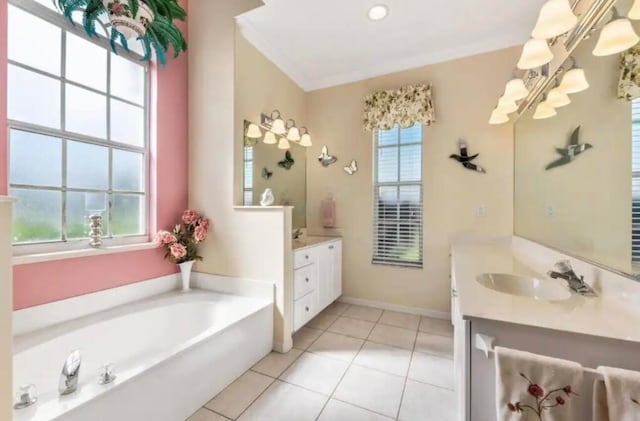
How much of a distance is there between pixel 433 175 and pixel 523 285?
5.04 feet

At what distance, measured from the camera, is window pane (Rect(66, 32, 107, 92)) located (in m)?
1.76

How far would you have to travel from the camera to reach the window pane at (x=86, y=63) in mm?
1761

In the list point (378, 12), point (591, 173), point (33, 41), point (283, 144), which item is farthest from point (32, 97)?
point (591, 173)

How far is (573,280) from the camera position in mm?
1210

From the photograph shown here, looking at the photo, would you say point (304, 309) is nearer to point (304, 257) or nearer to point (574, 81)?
point (304, 257)

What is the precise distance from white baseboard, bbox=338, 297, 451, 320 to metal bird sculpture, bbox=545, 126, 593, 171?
1.78 meters

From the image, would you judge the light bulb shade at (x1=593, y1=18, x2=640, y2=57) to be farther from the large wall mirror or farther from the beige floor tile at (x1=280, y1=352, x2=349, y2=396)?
the beige floor tile at (x1=280, y1=352, x2=349, y2=396)

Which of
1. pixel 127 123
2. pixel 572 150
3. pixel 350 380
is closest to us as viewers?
pixel 572 150

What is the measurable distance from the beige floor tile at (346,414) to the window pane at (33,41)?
9.16 feet

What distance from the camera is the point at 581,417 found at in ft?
2.32

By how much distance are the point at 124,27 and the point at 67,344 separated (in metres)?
2.08

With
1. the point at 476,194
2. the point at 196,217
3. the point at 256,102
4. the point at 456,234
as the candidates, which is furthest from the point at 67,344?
the point at 476,194

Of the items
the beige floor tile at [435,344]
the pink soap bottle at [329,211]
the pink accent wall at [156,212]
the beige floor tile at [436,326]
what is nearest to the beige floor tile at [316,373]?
the beige floor tile at [435,344]

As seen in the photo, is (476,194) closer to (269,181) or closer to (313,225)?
(313,225)
